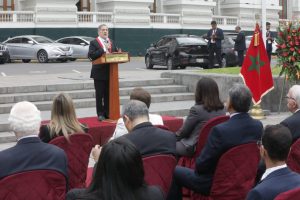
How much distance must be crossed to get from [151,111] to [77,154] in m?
7.33

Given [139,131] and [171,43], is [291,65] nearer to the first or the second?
[139,131]

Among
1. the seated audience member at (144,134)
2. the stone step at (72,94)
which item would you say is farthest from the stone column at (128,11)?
the seated audience member at (144,134)

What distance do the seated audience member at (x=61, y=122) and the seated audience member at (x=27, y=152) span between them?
3.57 feet

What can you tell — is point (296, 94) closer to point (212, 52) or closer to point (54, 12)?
point (212, 52)

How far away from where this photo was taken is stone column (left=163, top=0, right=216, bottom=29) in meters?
39.4

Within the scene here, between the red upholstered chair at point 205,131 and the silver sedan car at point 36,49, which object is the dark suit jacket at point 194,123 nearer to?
the red upholstered chair at point 205,131

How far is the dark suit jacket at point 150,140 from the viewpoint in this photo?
4727 millimetres

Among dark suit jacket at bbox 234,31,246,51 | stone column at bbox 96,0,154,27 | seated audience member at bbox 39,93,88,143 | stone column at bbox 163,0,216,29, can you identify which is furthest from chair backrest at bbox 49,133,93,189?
stone column at bbox 163,0,216,29

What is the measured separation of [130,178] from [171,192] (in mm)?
2734

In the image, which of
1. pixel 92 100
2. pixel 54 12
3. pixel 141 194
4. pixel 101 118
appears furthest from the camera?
pixel 54 12

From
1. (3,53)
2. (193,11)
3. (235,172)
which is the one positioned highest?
(193,11)

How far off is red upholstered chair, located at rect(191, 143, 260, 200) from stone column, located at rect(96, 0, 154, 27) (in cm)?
3106

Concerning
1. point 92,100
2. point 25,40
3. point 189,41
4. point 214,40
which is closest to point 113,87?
point 92,100

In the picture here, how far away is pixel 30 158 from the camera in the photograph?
4113mm
